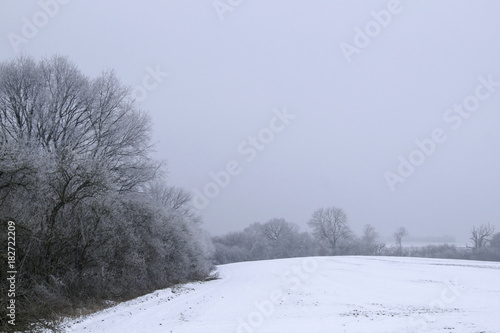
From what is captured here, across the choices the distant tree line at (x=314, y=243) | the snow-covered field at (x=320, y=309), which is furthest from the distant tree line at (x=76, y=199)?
the distant tree line at (x=314, y=243)

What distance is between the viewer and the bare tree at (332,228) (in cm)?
10938

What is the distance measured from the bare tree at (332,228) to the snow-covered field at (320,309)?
3028 inches

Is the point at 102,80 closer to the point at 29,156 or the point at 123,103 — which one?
the point at 123,103

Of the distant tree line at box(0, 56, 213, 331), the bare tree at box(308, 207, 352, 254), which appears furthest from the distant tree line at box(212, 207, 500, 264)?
the distant tree line at box(0, 56, 213, 331)

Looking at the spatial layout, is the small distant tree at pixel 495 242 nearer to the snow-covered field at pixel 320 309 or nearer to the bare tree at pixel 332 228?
the bare tree at pixel 332 228

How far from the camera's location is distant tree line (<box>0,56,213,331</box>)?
1694cm

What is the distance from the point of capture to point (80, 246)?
867 inches

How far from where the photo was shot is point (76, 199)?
20.6 m

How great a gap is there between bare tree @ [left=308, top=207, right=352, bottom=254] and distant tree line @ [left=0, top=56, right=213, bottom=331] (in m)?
77.3

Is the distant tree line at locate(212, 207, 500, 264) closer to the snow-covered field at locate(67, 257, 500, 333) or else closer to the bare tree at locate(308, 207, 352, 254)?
the bare tree at locate(308, 207, 352, 254)

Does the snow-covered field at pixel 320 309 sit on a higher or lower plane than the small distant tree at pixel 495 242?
higher

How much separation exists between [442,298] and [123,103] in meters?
27.6

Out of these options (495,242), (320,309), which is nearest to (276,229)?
(495,242)

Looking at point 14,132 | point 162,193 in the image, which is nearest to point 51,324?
point 14,132
